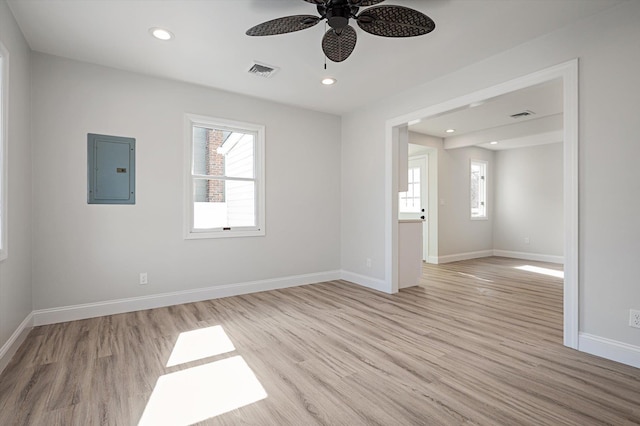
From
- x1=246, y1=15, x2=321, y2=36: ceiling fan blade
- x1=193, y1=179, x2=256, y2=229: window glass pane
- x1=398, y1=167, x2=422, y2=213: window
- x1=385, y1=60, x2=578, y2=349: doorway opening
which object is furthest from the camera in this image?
x1=398, y1=167, x2=422, y2=213: window

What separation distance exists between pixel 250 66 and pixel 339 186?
233cm

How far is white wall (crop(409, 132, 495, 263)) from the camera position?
6684mm

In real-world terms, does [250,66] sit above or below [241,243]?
above

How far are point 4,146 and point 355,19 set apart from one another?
2631 millimetres

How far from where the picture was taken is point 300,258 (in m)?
4.76

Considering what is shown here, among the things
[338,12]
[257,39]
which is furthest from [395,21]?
[257,39]

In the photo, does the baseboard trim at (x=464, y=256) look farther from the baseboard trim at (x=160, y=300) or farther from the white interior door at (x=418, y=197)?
the baseboard trim at (x=160, y=300)

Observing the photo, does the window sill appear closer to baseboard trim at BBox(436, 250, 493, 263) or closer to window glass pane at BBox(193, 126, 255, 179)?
window glass pane at BBox(193, 126, 255, 179)

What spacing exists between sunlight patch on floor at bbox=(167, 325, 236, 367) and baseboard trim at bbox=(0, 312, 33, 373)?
1091 millimetres

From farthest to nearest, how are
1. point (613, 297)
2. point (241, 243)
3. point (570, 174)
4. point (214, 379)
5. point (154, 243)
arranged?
point (241, 243) < point (154, 243) < point (570, 174) < point (613, 297) < point (214, 379)

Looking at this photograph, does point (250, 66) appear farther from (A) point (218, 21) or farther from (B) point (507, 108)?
(B) point (507, 108)

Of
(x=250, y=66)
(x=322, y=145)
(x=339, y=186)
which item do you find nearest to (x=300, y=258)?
(x=339, y=186)

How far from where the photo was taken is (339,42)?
2.30m

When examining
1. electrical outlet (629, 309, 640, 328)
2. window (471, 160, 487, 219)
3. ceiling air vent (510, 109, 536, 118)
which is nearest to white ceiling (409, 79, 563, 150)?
ceiling air vent (510, 109, 536, 118)
